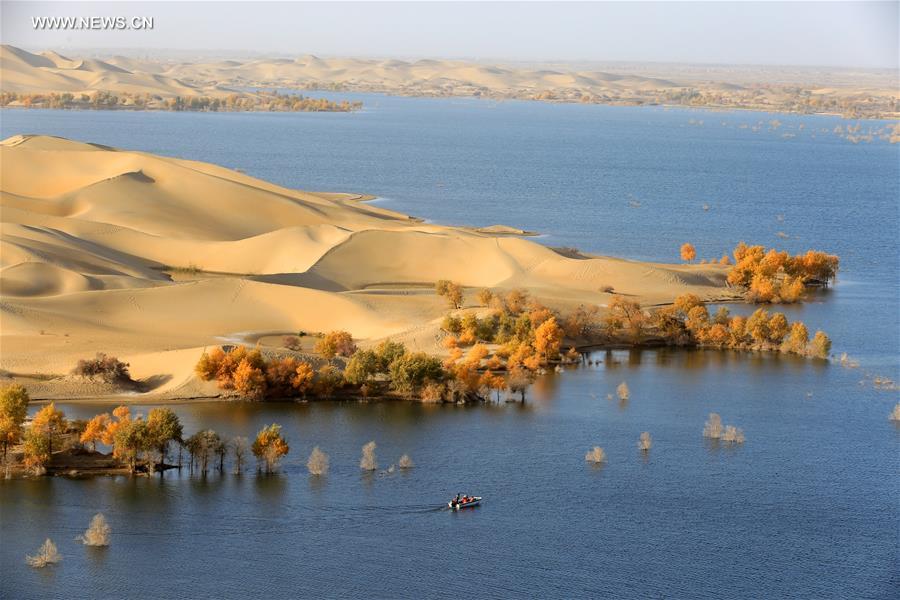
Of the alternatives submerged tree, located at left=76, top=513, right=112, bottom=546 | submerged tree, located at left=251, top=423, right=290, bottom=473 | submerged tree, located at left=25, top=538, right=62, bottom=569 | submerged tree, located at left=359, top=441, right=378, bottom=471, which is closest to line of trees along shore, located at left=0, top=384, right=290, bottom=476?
submerged tree, located at left=251, top=423, right=290, bottom=473

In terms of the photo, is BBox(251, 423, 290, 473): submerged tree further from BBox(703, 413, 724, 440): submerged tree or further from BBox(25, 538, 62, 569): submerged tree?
BBox(703, 413, 724, 440): submerged tree

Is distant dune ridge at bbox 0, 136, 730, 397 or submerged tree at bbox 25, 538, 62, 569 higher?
distant dune ridge at bbox 0, 136, 730, 397

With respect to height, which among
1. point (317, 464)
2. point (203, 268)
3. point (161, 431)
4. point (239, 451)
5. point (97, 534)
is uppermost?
point (203, 268)

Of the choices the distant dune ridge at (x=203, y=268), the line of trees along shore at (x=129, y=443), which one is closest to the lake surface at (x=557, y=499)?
the line of trees along shore at (x=129, y=443)

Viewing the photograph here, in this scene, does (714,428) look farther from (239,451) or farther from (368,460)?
(239,451)

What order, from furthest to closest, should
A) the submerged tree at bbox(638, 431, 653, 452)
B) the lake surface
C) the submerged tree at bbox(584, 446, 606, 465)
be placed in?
the submerged tree at bbox(638, 431, 653, 452)
the submerged tree at bbox(584, 446, 606, 465)
the lake surface

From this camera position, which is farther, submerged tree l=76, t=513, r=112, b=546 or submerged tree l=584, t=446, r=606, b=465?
submerged tree l=584, t=446, r=606, b=465

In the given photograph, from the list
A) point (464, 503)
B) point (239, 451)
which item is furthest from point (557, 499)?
point (239, 451)
